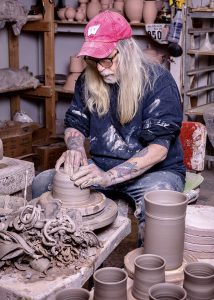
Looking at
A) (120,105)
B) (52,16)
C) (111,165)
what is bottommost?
(111,165)

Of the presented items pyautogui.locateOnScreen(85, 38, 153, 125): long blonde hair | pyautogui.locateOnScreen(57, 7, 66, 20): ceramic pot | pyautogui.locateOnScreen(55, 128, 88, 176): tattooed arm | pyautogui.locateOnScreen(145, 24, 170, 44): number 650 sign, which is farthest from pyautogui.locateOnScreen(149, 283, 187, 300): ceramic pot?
pyautogui.locateOnScreen(57, 7, 66, 20): ceramic pot

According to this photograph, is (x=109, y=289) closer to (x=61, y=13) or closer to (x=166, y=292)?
(x=166, y=292)

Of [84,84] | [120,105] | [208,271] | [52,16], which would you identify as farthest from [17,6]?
[208,271]

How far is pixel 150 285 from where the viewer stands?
1616mm

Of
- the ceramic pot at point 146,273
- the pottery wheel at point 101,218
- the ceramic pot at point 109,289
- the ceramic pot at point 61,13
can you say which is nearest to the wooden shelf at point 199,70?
the ceramic pot at point 61,13

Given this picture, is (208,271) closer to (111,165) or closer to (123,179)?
(123,179)

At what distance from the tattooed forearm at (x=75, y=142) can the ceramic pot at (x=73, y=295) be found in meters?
1.27

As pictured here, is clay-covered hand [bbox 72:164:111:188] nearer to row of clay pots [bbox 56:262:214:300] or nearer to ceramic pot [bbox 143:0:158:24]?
row of clay pots [bbox 56:262:214:300]

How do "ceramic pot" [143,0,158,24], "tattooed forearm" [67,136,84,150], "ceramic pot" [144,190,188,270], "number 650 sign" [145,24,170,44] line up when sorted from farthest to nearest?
"ceramic pot" [143,0,158,24] → "number 650 sign" [145,24,170,44] → "tattooed forearm" [67,136,84,150] → "ceramic pot" [144,190,188,270]

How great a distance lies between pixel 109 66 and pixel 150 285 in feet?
4.16

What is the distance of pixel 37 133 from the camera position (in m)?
5.30

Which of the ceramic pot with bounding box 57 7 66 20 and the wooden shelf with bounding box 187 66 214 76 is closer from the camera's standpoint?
the wooden shelf with bounding box 187 66 214 76

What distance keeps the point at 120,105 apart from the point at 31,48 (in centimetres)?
368

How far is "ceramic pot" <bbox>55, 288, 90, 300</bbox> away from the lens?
1.52 metres
